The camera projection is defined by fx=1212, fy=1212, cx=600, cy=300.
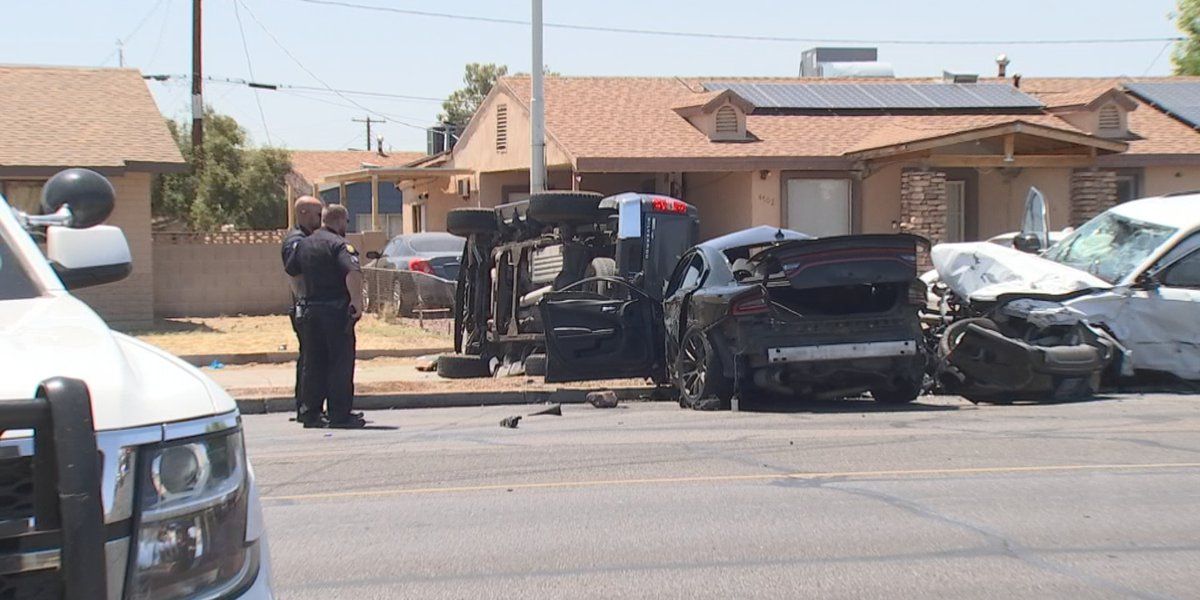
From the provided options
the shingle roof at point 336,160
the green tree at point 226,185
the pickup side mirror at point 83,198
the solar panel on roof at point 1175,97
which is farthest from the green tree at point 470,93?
the pickup side mirror at point 83,198

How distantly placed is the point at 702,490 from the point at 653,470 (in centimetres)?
76

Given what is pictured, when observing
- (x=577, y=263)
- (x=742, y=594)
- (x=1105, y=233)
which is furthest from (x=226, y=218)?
(x=742, y=594)

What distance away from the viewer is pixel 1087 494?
729cm

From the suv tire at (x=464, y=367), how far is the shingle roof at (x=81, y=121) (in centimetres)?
816

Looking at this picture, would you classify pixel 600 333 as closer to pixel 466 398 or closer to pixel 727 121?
pixel 466 398

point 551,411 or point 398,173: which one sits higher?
point 398,173

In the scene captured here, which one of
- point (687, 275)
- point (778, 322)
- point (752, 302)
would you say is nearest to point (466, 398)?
point (687, 275)

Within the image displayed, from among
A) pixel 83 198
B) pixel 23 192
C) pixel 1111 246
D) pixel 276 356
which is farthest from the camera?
pixel 23 192

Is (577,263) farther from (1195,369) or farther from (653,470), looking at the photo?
(1195,369)

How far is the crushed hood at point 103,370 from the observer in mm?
2695

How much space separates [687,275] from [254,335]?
9.31 metres

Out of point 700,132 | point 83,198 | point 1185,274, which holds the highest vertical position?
point 700,132

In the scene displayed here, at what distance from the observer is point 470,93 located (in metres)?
71.0

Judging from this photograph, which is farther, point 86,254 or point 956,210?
point 956,210
